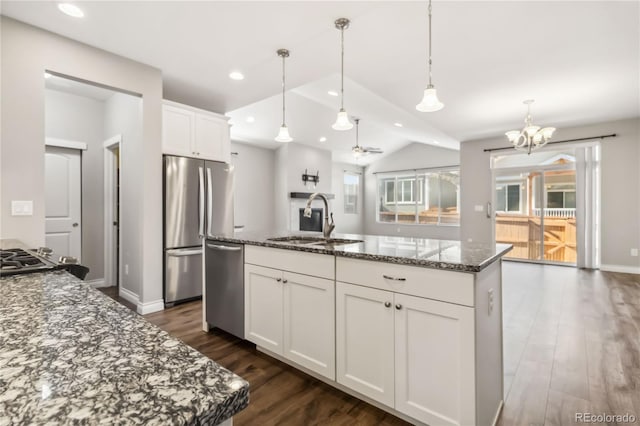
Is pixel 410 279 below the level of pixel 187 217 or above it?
below

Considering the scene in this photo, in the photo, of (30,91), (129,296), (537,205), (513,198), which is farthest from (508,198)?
(30,91)

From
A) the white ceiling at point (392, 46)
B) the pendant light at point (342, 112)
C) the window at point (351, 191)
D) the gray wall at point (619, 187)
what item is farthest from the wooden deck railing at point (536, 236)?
the pendant light at point (342, 112)

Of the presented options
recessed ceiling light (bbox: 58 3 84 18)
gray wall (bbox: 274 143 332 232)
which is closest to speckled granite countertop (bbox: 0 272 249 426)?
recessed ceiling light (bbox: 58 3 84 18)

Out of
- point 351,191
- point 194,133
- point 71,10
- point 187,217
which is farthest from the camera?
point 351,191

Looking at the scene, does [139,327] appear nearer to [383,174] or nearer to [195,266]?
[195,266]

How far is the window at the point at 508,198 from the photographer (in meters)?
6.82

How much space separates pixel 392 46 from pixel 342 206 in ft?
24.2

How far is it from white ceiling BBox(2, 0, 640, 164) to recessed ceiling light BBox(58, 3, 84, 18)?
6cm

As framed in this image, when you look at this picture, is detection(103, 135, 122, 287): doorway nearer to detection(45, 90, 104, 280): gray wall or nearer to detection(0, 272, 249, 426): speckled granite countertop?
detection(45, 90, 104, 280): gray wall

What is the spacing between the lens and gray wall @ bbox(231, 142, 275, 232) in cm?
718

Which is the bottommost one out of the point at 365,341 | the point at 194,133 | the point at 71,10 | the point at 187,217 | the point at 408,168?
the point at 365,341

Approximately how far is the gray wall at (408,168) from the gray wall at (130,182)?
8.05 m

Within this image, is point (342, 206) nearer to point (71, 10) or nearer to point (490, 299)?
point (71, 10)

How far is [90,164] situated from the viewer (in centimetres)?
423
